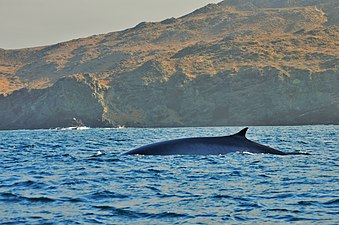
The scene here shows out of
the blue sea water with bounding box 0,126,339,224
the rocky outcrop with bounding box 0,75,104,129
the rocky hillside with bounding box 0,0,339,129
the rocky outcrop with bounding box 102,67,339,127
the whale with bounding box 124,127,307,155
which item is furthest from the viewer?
the rocky outcrop with bounding box 0,75,104,129

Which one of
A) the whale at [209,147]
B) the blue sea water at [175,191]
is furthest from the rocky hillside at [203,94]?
the blue sea water at [175,191]

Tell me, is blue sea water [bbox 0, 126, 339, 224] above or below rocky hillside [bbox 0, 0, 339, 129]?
below

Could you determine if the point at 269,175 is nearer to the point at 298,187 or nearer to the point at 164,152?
the point at 298,187

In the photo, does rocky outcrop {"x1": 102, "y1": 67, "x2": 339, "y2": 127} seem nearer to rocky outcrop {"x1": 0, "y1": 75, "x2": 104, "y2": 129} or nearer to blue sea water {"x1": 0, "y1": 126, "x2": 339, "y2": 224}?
rocky outcrop {"x1": 0, "y1": 75, "x2": 104, "y2": 129}

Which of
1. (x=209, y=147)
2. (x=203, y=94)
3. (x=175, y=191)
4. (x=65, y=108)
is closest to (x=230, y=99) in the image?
(x=203, y=94)

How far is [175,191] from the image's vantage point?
15977 millimetres

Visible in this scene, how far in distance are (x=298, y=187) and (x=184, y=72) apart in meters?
153

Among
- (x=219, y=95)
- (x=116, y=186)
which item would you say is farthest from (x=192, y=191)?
(x=219, y=95)

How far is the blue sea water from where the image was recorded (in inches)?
497

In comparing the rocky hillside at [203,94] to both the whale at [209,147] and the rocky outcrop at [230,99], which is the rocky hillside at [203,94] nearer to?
the rocky outcrop at [230,99]

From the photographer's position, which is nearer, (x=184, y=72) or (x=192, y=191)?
(x=192, y=191)

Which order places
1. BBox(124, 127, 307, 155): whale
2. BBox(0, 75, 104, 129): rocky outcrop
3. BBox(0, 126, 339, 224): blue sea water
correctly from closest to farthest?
BBox(0, 126, 339, 224): blue sea water → BBox(124, 127, 307, 155): whale → BBox(0, 75, 104, 129): rocky outcrop

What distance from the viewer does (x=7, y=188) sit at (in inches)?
672

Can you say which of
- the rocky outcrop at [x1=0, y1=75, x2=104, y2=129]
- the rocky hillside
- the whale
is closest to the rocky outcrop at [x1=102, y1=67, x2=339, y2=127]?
the rocky hillside
